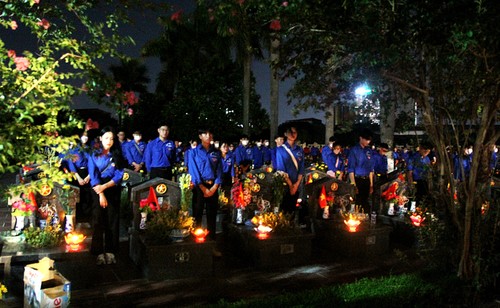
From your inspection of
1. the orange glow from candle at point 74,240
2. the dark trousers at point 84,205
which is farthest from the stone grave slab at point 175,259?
the dark trousers at point 84,205

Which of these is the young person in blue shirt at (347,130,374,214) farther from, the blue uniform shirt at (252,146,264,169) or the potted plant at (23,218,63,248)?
the blue uniform shirt at (252,146,264,169)

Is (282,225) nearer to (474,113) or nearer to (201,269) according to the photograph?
(201,269)

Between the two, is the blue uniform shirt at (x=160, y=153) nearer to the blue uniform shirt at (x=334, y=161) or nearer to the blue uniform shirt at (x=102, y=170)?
the blue uniform shirt at (x=102, y=170)

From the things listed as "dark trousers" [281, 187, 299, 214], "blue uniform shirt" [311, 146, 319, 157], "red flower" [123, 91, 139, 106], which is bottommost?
"dark trousers" [281, 187, 299, 214]

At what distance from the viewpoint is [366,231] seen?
7.87m

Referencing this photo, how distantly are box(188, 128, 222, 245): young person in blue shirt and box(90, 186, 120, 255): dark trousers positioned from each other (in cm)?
136

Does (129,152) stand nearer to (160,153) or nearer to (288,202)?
(160,153)

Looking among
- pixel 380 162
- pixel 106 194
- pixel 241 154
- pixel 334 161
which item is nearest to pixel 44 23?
pixel 106 194

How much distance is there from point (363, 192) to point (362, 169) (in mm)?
503

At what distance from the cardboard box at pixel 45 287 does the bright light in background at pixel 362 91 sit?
3680 millimetres

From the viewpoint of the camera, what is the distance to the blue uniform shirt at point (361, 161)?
945 centimetres

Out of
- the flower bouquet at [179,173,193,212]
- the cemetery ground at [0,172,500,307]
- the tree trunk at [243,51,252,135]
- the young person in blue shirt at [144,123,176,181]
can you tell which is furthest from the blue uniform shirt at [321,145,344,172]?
the tree trunk at [243,51,252,135]

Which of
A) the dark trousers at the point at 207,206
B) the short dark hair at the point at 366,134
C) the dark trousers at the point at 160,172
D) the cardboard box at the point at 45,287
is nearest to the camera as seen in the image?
the cardboard box at the point at 45,287

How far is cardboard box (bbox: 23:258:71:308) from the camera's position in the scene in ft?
14.3
